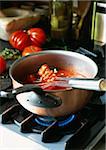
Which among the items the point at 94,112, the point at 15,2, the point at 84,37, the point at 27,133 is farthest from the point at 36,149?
the point at 15,2

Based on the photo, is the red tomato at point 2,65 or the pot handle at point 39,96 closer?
the pot handle at point 39,96

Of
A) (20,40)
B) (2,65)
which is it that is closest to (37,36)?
(20,40)

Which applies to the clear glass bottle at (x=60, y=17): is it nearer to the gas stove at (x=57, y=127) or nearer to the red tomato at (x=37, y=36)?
the red tomato at (x=37, y=36)

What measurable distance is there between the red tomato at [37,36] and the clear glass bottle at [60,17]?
5 centimetres

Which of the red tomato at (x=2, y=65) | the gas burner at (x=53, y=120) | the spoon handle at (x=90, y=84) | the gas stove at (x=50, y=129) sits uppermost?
the spoon handle at (x=90, y=84)

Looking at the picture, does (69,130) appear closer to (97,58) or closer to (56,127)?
(56,127)

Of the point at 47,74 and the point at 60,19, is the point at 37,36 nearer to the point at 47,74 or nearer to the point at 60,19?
the point at 60,19

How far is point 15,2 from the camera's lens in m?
1.10

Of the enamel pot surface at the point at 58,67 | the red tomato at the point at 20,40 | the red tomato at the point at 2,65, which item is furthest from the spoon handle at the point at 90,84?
the red tomato at the point at 20,40

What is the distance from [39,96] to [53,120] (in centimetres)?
8

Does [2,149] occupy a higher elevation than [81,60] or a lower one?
lower

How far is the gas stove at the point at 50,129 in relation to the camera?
1.73ft

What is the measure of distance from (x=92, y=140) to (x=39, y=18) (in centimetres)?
54

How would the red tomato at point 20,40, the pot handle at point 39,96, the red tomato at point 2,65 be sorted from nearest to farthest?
the pot handle at point 39,96 → the red tomato at point 2,65 → the red tomato at point 20,40
